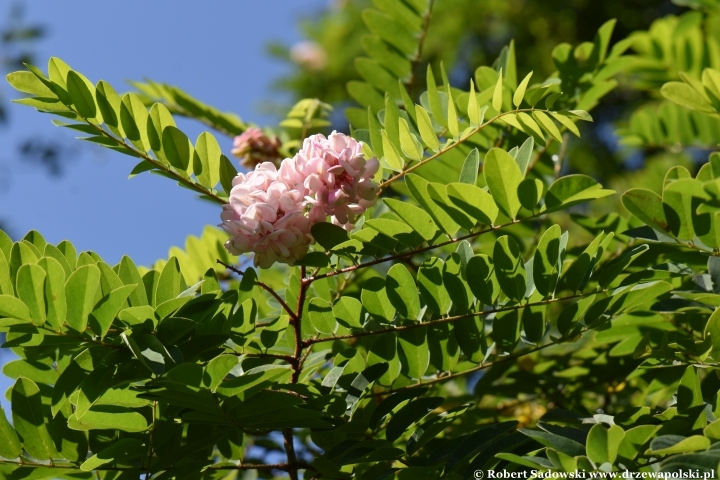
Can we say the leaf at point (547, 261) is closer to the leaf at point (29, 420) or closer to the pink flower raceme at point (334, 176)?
the pink flower raceme at point (334, 176)

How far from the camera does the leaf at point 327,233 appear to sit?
3.62 ft

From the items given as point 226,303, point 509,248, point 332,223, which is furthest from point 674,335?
point 226,303

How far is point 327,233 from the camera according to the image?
1104mm

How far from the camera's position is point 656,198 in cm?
117

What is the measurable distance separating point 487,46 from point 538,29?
1.16ft

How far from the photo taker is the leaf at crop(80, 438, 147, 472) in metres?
1.04

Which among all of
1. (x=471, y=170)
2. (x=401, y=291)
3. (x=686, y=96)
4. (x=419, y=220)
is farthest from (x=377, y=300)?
(x=686, y=96)

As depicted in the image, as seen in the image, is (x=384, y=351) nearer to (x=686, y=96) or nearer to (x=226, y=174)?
(x=226, y=174)

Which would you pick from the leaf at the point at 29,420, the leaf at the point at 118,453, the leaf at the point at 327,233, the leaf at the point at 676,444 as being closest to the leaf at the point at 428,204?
→ the leaf at the point at 327,233

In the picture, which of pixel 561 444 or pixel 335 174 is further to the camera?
pixel 335 174

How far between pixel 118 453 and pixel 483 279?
58 centimetres

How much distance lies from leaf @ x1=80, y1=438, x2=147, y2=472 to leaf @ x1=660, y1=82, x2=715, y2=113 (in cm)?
104

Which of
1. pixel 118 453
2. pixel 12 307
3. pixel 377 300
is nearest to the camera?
pixel 12 307

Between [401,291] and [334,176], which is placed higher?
[334,176]
